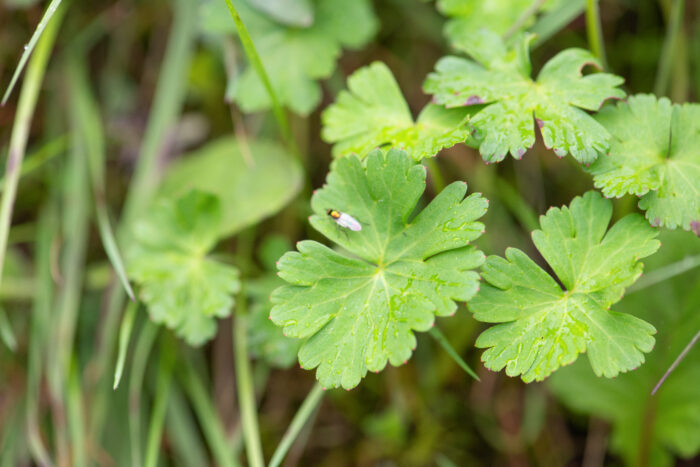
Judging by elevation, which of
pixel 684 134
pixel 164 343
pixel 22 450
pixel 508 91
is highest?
pixel 508 91

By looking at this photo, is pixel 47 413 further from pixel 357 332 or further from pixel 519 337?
pixel 519 337

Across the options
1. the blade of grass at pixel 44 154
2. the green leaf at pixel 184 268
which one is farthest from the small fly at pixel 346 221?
the blade of grass at pixel 44 154

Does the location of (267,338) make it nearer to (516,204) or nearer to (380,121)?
(380,121)

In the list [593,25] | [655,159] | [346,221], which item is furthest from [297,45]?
[655,159]

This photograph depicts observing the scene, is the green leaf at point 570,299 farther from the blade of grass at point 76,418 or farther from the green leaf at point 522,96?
the blade of grass at point 76,418

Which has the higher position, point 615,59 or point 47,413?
point 615,59

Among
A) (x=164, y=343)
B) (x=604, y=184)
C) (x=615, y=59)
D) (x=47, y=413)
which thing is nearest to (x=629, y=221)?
(x=604, y=184)
